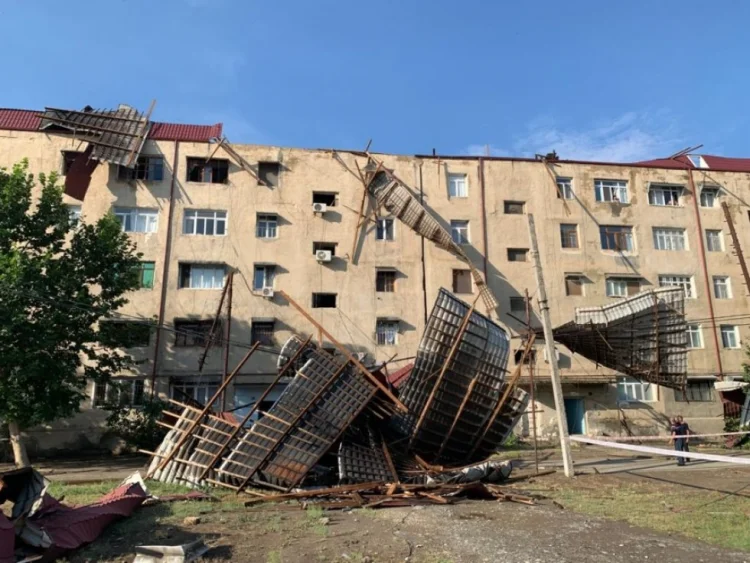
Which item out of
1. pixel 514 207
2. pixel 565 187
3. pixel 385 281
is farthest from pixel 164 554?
pixel 565 187

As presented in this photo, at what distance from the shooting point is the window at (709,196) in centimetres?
3080

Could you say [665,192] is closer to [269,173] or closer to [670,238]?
[670,238]

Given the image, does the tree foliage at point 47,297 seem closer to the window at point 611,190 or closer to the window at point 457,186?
the window at point 457,186

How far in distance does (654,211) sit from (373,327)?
1751 centimetres

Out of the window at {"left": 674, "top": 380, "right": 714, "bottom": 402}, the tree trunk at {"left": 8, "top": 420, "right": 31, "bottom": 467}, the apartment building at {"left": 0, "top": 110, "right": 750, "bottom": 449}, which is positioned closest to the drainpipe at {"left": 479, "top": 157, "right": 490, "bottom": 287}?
the apartment building at {"left": 0, "top": 110, "right": 750, "bottom": 449}

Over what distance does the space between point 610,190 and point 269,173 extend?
19157 mm

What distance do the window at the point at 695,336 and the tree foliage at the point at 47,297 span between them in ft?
89.5

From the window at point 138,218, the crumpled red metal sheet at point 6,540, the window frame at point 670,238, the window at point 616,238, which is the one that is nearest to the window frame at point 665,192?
the window frame at point 670,238

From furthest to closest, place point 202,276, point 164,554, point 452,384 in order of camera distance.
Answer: point 202,276 < point 452,384 < point 164,554

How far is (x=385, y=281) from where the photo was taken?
2669cm

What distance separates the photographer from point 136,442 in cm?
2173

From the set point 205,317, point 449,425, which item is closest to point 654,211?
point 449,425

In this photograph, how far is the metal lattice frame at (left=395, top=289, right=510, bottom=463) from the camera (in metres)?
13.6

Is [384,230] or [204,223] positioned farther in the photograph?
[384,230]
